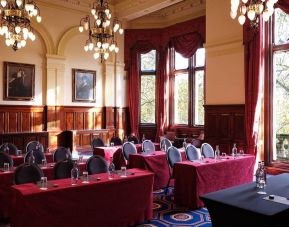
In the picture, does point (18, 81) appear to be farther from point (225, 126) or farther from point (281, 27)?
point (281, 27)

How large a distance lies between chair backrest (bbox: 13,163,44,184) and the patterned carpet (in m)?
→ 1.66

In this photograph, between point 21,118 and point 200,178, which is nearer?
point 200,178

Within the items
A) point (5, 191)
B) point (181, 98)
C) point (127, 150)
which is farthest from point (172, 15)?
point (5, 191)

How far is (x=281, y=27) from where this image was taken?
27.5ft

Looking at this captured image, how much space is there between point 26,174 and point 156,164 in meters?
2.97

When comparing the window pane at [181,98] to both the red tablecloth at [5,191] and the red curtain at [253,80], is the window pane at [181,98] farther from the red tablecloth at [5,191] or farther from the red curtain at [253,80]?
the red tablecloth at [5,191]

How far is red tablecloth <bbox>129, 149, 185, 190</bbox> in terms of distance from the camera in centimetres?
661

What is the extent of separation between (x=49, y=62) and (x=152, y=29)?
166 inches

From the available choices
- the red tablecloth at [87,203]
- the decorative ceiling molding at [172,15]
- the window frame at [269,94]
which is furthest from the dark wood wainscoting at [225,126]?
the red tablecloth at [87,203]

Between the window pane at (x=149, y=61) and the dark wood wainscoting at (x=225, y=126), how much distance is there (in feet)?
13.2

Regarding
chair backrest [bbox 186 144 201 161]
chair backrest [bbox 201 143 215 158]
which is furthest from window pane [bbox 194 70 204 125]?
chair backrest [bbox 186 144 201 161]

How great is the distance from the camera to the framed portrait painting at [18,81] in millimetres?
10180

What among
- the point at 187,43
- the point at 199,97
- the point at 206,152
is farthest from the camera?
the point at 199,97

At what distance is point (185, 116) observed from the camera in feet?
39.9
